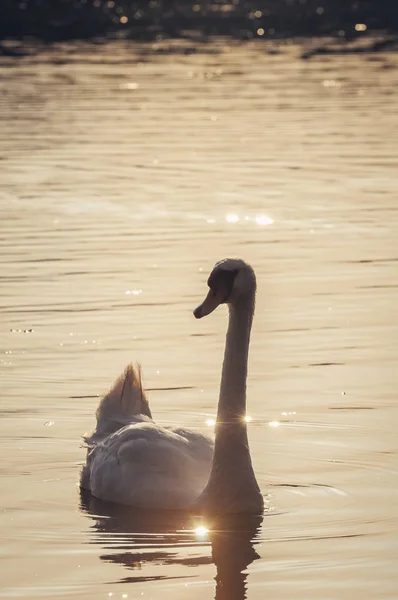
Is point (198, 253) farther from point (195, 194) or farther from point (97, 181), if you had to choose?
point (97, 181)

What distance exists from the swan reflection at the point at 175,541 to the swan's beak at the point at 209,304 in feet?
4.85

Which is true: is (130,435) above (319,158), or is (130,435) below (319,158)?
above

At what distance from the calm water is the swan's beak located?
150cm

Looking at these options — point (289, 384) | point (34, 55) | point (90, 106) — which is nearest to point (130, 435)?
point (289, 384)

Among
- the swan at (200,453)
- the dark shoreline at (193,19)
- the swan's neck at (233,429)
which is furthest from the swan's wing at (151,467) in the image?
the dark shoreline at (193,19)

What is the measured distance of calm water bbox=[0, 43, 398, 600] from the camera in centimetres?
1023

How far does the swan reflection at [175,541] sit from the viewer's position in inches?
394

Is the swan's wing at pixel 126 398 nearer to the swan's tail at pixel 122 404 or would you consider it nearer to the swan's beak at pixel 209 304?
the swan's tail at pixel 122 404

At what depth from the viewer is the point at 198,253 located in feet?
67.6

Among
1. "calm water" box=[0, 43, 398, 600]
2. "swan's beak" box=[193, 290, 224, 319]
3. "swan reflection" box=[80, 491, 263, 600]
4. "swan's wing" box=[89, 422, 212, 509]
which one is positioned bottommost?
"calm water" box=[0, 43, 398, 600]

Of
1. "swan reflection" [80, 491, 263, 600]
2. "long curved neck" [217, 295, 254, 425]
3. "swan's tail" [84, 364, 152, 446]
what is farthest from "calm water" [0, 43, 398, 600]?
"long curved neck" [217, 295, 254, 425]

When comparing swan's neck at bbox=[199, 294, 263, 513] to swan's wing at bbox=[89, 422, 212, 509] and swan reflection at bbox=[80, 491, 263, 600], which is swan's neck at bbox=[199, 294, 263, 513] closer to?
swan reflection at bbox=[80, 491, 263, 600]

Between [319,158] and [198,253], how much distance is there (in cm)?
965

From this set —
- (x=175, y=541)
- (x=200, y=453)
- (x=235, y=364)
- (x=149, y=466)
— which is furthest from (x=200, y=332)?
(x=175, y=541)
